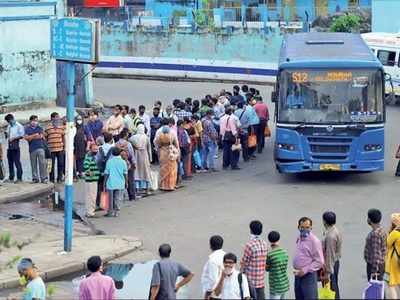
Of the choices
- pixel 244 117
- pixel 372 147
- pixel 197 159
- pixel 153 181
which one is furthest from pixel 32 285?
pixel 244 117

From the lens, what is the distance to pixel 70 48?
50.4 feet

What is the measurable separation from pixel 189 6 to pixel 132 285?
4066 cm

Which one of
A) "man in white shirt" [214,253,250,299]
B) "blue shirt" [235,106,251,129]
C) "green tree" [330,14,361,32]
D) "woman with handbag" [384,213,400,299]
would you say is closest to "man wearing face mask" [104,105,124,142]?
"blue shirt" [235,106,251,129]

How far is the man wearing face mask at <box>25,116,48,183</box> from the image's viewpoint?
21.0 metres

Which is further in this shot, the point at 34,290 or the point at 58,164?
the point at 58,164

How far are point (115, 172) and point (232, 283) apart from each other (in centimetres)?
795

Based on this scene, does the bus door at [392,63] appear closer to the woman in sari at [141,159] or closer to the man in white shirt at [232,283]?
the woman in sari at [141,159]

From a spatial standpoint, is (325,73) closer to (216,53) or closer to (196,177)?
(196,177)

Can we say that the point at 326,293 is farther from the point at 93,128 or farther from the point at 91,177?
the point at 93,128

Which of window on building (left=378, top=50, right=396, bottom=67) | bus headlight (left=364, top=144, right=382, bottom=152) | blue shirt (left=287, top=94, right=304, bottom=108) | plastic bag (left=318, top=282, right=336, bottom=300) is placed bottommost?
plastic bag (left=318, top=282, right=336, bottom=300)

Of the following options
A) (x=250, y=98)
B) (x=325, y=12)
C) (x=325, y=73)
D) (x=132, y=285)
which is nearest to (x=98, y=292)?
(x=132, y=285)

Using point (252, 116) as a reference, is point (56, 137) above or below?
below

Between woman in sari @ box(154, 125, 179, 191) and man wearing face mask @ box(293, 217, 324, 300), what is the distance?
30.1 ft

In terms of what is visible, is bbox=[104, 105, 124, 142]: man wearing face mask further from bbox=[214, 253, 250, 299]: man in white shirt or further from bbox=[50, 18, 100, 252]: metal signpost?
bbox=[214, 253, 250, 299]: man in white shirt
